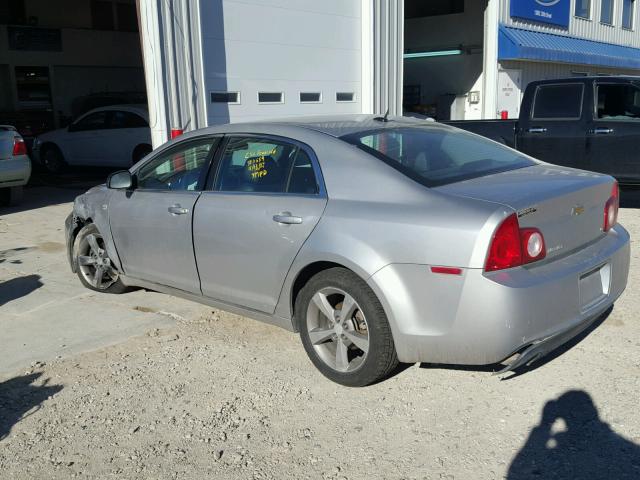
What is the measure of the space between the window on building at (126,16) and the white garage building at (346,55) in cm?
914

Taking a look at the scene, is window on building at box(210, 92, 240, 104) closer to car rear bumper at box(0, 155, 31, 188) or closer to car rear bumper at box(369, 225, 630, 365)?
car rear bumper at box(0, 155, 31, 188)

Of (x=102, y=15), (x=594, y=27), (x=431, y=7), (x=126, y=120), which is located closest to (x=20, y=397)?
(x=126, y=120)

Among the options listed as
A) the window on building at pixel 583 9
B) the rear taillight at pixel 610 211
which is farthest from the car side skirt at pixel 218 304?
the window on building at pixel 583 9

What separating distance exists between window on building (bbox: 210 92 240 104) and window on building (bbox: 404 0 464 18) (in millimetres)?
10872

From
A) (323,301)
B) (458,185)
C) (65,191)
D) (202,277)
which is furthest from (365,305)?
(65,191)

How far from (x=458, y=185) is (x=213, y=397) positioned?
1875 mm

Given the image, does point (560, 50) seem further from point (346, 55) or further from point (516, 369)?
point (516, 369)

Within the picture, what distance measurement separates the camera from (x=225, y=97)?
32.2 ft

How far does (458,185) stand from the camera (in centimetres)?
370

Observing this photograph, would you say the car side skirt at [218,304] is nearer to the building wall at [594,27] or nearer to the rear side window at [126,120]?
the rear side window at [126,120]

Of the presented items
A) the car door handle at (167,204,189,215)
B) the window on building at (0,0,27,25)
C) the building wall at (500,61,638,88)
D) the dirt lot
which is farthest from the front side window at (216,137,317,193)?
the window on building at (0,0,27,25)

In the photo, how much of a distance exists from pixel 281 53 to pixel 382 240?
777cm

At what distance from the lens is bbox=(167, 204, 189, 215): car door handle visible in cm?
466

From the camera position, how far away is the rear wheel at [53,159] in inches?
591
